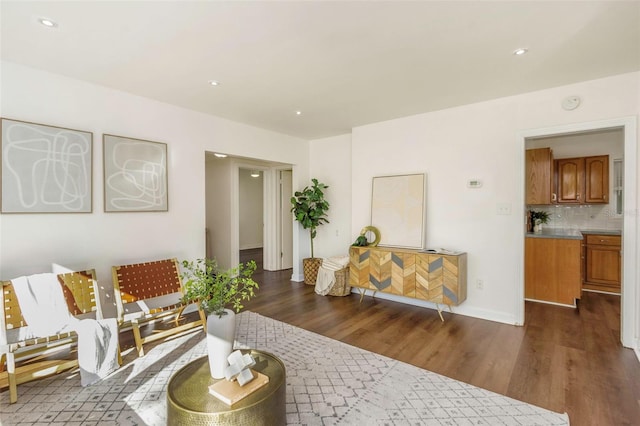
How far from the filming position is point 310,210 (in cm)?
551

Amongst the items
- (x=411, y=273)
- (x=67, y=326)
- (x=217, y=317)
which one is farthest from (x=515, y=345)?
(x=67, y=326)

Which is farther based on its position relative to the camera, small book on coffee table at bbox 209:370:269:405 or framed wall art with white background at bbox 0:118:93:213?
framed wall art with white background at bbox 0:118:93:213

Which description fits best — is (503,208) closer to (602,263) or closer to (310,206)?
(602,263)

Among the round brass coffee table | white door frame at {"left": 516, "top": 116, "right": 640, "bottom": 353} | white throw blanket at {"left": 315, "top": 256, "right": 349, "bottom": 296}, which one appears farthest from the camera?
white throw blanket at {"left": 315, "top": 256, "right": 349, "bottom": 296}

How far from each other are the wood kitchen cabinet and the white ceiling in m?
3.16

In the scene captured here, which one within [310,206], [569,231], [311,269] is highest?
[310,206]

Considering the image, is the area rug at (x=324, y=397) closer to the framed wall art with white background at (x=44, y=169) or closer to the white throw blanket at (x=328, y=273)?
the framed wall art with white background at (x=44, y=169)

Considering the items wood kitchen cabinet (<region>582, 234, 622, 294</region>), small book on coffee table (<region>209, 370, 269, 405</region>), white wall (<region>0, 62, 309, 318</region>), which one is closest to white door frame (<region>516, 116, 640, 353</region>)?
wood kitchen cabinet (<region>582, 234, 622, 294</region>)

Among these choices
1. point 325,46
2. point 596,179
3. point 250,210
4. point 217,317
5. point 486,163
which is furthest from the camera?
point 250,210

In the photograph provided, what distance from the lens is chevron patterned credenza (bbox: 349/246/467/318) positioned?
367cm

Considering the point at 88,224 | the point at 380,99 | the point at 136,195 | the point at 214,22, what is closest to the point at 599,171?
the point at 380,99

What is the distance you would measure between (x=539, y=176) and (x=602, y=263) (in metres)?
1.83

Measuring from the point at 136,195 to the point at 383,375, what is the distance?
3.23 m

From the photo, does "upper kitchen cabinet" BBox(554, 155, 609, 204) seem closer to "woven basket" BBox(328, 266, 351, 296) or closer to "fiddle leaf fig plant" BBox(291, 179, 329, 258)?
"woven basket" BBox(328, 266, 351, 296)
